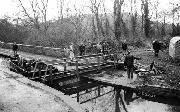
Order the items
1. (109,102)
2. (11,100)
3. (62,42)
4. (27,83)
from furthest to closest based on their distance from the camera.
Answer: (62,42)
(109,102)
(27,83)
(11,100)

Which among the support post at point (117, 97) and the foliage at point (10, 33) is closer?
the support post at point (117, 97)

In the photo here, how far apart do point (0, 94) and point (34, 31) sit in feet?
95.2

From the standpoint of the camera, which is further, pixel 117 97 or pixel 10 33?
pixel 10 33

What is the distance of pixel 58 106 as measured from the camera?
316 inches

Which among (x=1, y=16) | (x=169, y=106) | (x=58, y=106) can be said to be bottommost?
(x=169, y=106)

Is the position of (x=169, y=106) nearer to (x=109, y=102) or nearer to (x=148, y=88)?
(x=148, y=88)

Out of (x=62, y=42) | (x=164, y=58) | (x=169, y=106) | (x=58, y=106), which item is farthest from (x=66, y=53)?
(x=58, y=106)

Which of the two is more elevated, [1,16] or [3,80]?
[1,16]

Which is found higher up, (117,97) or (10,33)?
(10,33)

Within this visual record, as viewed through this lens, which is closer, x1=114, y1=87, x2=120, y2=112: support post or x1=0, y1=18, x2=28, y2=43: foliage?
x1=114, y1=87, x2=120, y2=112: support post

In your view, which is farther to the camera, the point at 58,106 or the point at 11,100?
the point at 11,100

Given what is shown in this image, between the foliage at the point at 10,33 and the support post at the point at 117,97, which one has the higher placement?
the foliage at the point at 10,33

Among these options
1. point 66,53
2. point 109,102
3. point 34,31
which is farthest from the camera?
point 34,31

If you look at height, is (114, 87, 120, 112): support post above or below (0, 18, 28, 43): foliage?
below
